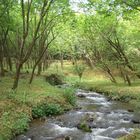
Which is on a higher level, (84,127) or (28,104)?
(28,104)

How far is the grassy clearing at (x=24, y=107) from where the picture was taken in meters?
16.0

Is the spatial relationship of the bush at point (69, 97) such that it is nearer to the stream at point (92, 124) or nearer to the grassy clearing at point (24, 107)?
the grassy clearing at point (24, 107)

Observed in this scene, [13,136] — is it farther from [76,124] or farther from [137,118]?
[137,118]

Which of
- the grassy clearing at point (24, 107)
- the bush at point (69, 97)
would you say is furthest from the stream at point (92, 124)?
the bush at point (69, 97)

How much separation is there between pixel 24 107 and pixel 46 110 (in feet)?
7.08

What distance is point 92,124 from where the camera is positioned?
1938 centimetres

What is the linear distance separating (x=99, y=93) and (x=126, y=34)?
30.9ft

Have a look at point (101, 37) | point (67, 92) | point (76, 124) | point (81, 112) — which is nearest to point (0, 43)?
point (101, 37)

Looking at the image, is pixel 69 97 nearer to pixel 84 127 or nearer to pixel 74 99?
pixel 74 99

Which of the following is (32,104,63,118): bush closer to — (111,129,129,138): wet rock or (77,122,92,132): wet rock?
(77,122,92,132): wet rock

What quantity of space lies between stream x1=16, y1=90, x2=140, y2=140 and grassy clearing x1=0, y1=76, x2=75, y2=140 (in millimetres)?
621

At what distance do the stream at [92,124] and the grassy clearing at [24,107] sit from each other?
62 cm

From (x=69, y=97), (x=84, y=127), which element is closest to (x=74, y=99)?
(x=69, y=97)

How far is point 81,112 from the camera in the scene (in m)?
23.5
